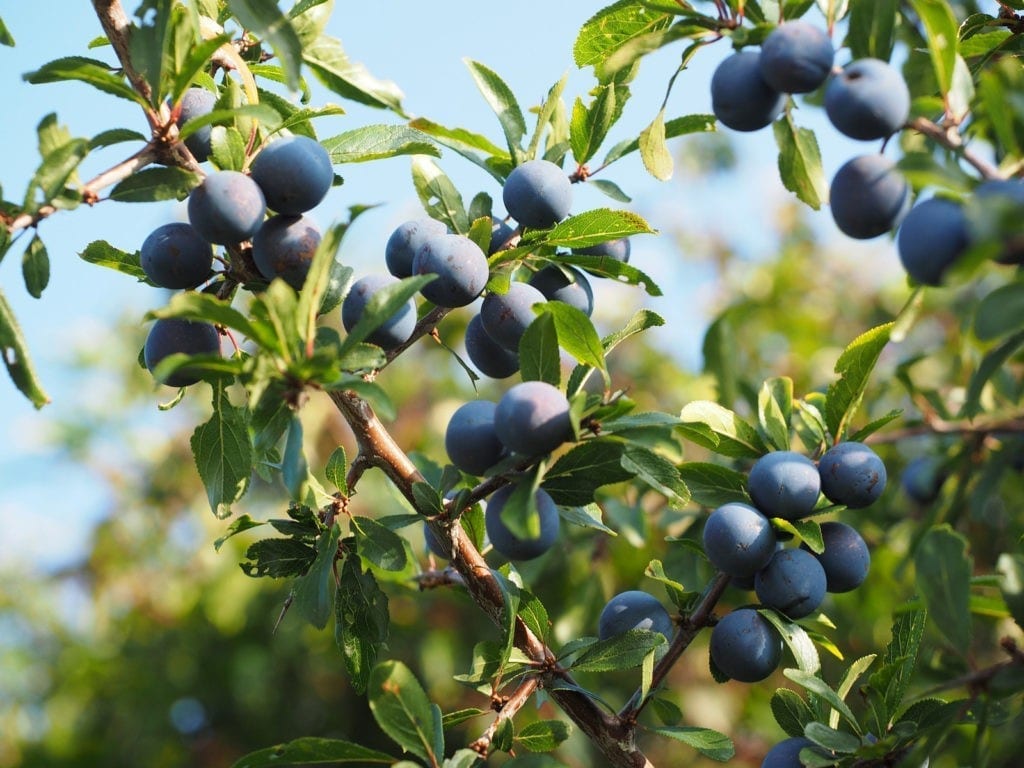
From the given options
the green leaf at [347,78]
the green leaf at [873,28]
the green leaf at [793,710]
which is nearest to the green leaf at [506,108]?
the green leaf at [347,78]

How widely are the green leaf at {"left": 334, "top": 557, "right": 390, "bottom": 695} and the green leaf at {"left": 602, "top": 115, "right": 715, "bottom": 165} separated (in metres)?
0.72

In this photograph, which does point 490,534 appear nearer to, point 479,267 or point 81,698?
point 479,267

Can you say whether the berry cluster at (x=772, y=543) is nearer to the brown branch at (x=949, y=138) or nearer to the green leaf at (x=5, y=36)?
the brown branch at (x=949, y=138)

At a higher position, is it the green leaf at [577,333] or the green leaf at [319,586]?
the green leaf at [577,333]

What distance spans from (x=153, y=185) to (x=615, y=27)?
2.14ft

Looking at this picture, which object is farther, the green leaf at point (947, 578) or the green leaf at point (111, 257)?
the green leaf at point (111, 257)

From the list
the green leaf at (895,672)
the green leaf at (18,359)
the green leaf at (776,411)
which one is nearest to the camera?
the green leaf at (18,359)

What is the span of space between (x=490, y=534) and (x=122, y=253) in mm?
671

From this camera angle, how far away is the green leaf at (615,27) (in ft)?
4.32

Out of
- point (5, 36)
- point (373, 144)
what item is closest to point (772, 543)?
point (373, 144)

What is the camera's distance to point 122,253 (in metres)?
1.36

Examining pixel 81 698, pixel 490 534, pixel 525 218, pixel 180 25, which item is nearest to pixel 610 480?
pixel 490 534

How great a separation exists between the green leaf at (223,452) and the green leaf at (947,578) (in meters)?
0.84

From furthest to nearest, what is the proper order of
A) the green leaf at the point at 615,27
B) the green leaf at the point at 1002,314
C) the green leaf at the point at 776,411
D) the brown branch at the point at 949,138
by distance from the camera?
1. the green leaf at the point at 776,411
2. the green leaf at the point at 615,27
3. the brown branch at the point at 949,138
4. the green leaf at the point at 1002,314
